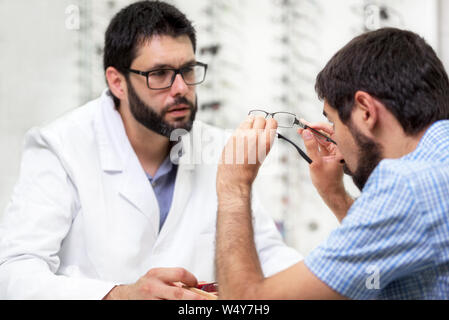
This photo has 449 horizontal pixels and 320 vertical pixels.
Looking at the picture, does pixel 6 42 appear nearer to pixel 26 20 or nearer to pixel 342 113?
pixel 26 20

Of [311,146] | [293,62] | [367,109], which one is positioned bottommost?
[311,146]

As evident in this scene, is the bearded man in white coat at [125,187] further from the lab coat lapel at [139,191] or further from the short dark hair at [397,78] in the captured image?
the short dark hair at [397,78]

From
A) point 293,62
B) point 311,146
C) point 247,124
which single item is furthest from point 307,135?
point 293,62

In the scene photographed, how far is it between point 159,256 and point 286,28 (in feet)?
4.53

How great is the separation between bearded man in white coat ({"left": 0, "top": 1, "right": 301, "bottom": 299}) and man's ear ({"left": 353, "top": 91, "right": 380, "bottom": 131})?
2.02 ft

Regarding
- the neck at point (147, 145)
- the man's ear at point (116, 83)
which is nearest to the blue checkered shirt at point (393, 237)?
the neck at point (147, 145)

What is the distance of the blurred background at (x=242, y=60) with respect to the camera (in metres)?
2.21

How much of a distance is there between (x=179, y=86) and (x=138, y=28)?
26cm

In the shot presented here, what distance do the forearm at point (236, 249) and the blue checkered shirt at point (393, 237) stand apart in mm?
114

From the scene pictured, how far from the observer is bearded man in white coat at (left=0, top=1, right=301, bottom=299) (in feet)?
4.12

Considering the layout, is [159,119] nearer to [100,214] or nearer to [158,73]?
[158,73]

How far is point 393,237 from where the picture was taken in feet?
2.44

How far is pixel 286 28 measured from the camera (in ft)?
7.47
